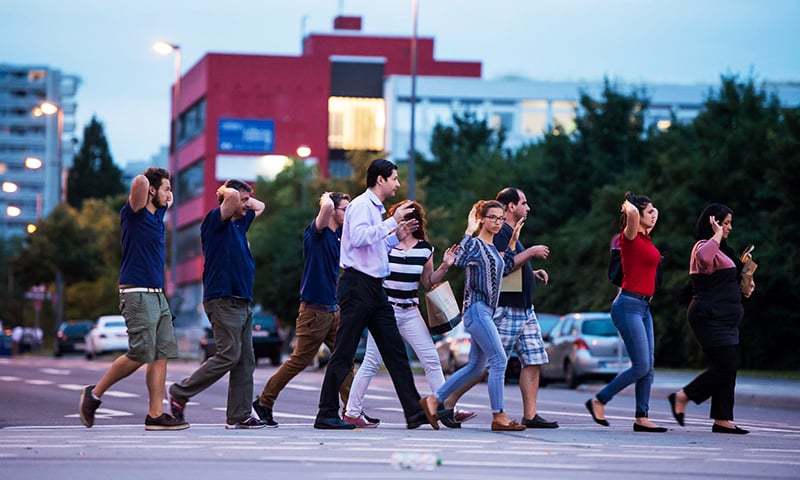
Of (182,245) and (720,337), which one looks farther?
(182,245)

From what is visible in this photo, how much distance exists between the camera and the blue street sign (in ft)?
336

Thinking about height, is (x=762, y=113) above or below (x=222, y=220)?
above

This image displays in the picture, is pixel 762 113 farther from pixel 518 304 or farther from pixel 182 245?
pixel 182 245

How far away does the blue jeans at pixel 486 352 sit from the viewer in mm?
14805

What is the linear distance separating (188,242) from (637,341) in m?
96.1

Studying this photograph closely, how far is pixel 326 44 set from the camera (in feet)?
356

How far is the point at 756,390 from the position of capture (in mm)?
27422

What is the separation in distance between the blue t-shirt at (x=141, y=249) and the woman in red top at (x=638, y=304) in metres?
3.87

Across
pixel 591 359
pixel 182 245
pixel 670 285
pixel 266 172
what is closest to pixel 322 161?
pixel 266 172

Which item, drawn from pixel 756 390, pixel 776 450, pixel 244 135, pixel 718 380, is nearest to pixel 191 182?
pixel 244 135

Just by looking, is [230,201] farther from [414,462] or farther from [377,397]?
[377,397]

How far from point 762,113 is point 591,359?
21.1 m

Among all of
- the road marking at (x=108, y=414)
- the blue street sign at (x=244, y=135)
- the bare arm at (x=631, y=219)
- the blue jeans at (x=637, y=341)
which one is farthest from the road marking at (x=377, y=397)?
the blue street sign at (x=244, y=135)

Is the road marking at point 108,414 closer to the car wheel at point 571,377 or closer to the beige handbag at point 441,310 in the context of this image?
the beige handbag at point 441,310
